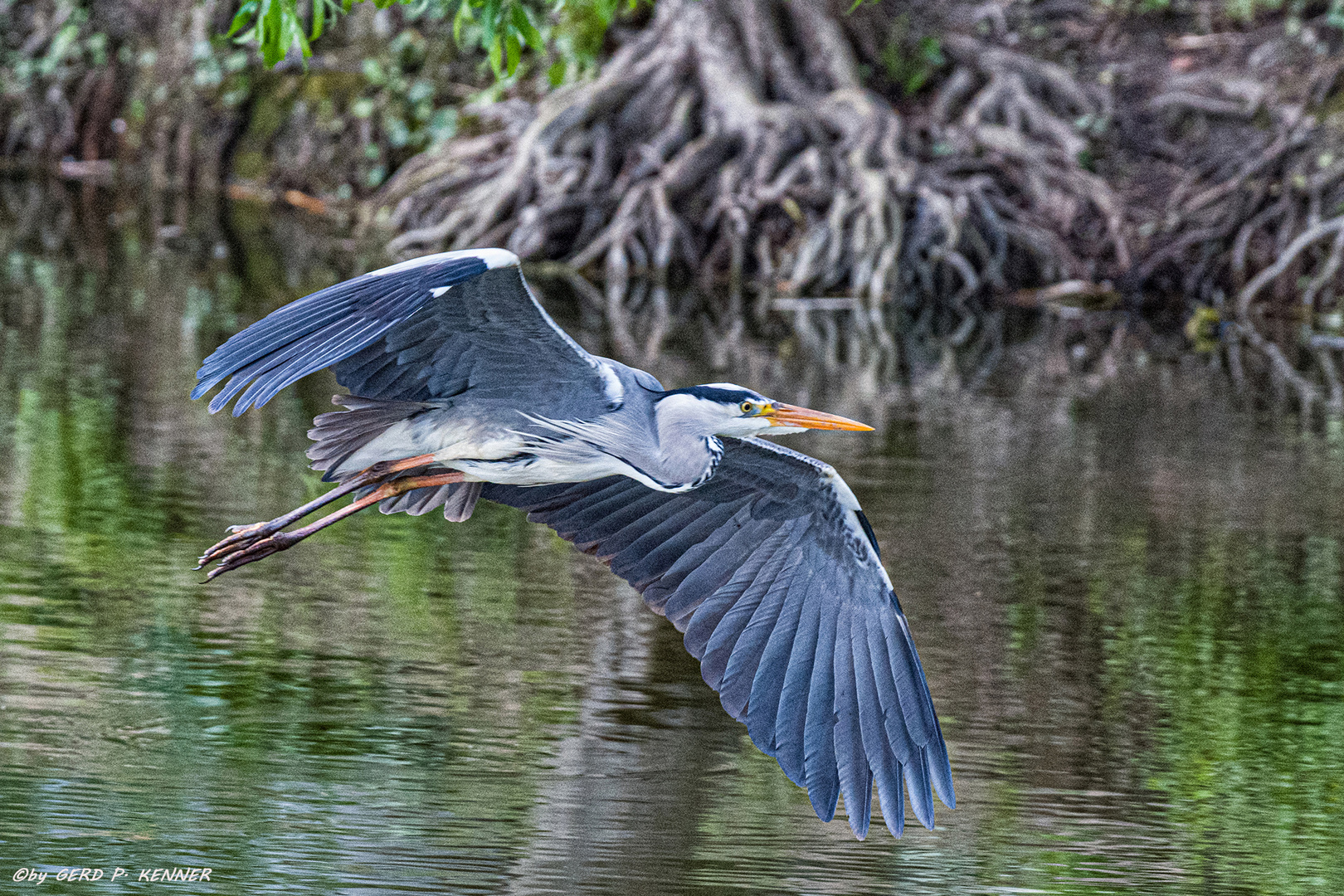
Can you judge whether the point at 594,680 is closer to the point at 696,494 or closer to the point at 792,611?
the point at 696,494

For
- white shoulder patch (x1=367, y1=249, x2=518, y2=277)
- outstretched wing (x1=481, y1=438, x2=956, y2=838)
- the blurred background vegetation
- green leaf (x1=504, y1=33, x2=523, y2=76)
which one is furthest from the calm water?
the blurred background vegetation

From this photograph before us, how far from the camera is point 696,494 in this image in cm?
446

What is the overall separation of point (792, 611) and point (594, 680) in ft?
3.06

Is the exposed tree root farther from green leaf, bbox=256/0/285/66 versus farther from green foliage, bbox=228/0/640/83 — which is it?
green leaf, bbox=256/0/285/66

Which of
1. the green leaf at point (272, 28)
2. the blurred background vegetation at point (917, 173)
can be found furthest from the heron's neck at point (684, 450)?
the blurred background vegetation at point (917, 173)

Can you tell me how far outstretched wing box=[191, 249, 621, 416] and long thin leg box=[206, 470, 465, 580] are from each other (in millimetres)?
249

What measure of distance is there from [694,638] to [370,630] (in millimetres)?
1360

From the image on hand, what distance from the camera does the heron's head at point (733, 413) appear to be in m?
4.13

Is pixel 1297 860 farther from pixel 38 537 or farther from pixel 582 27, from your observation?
pixel 582 27

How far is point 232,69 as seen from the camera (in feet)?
54.0

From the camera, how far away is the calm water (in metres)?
3.91

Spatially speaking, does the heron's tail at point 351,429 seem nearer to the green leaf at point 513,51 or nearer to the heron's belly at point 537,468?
the heron's belly at point 537,468

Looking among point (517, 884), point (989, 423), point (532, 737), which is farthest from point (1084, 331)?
point (517, 884)

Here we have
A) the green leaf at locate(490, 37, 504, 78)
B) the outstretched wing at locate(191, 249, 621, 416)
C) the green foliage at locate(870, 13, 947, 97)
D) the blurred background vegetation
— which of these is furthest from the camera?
the green foliage at locate(870, 13, 947, 97)
